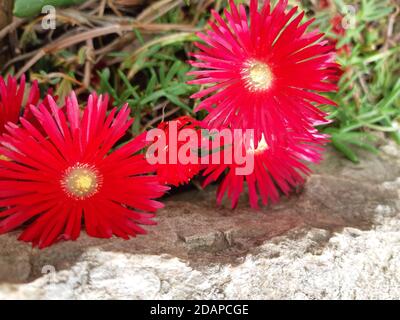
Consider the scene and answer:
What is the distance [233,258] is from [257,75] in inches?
9.7

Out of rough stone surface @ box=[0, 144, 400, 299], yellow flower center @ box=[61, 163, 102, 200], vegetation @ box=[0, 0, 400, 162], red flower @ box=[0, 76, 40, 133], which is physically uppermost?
vegetation @ box=[0, 0, 400, 162]

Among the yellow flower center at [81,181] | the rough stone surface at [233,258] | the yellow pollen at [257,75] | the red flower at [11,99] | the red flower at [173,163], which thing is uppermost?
the yellow pollen at [257,75]

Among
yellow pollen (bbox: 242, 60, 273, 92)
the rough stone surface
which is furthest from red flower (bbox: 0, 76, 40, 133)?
yellow pollen (bbox: 242, 60, 273, 92)

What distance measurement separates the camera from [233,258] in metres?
0.66

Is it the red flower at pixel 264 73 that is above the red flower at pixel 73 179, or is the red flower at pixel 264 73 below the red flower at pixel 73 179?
above

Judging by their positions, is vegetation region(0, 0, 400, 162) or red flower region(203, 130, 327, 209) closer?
red flower region(203, 130, 327, 209)

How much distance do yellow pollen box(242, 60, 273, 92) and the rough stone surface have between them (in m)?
0.20

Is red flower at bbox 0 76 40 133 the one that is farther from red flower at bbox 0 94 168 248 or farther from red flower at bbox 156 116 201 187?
red flower at bbox 156 116 201 187

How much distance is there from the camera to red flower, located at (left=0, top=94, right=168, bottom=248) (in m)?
0.65

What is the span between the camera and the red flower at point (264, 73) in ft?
2.18

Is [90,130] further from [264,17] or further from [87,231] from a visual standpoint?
[264,17]

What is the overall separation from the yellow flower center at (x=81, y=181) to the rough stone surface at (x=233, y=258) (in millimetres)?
67

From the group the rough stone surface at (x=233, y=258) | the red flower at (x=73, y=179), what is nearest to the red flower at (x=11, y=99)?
the red flower at (x=73, y=179)

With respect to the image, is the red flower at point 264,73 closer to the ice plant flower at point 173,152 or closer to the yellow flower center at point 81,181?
the ice plant flower at point 173,152
